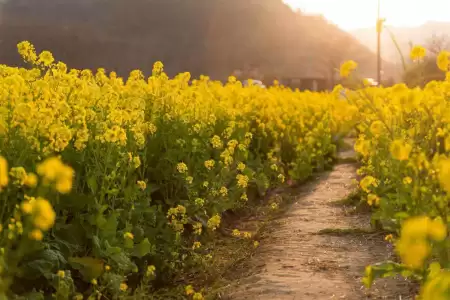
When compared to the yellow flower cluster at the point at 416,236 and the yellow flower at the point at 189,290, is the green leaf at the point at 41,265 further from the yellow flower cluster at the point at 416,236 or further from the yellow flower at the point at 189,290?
the yellow flower cluster at the point at 416,236

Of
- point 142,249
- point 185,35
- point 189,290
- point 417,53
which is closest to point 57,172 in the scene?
point 142,249

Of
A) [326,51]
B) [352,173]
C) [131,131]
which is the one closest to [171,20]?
[326,51]

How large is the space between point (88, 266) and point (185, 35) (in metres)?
77.8

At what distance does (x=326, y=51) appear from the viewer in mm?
80688

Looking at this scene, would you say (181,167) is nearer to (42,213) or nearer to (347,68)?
(347,68)

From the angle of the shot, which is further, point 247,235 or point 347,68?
point 247,235

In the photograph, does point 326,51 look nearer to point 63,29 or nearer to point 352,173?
point 63,29

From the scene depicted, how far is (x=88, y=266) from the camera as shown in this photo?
362 cm

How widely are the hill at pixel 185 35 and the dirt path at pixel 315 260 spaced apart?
45462 millimetres

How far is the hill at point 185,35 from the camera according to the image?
63219 mm

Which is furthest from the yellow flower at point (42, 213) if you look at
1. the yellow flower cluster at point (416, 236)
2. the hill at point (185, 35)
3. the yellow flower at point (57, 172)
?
the hill at point (185, 35)

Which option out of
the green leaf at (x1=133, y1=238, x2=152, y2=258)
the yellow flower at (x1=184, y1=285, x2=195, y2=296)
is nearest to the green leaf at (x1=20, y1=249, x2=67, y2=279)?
the green leaf at (x1=133, y1=238, x2=152, y2=258)

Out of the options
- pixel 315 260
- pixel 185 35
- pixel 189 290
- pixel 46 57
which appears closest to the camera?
pixel 189 290

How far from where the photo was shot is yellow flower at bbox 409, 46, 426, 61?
377cm
